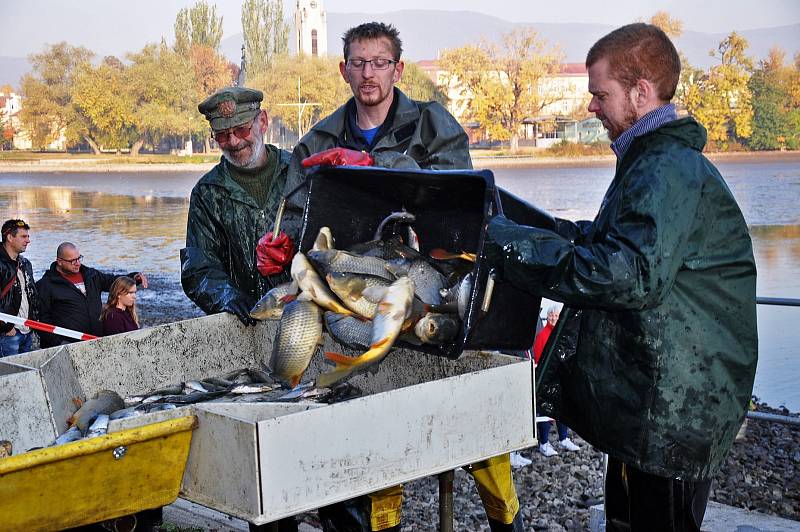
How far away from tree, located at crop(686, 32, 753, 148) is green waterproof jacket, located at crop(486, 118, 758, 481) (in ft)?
218

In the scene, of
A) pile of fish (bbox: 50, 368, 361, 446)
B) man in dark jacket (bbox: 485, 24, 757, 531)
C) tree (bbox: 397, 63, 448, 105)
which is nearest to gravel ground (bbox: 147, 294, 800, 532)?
pile of fish (bbox: 50, 368, 361, 446)

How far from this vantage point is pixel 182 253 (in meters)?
5.13

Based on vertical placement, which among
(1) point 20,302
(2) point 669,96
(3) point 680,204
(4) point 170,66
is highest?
(4) point 170,66

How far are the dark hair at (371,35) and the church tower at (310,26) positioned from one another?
168m

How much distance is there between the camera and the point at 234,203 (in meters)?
5.16

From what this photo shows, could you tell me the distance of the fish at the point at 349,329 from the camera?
3828 millimetres

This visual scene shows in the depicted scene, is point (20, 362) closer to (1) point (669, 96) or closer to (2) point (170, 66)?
(1) point (669, 96)

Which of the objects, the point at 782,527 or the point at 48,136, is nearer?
the point at 782,527

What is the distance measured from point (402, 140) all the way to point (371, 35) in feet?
1.67

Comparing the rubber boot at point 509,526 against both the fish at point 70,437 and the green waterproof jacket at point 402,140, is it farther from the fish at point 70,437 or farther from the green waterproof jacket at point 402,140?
the fish at point 70,437

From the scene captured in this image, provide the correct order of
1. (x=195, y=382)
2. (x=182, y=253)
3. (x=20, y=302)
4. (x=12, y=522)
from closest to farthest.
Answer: (x=12, y=522), (x=195, y=382), (x=182, y=253), (x=20, y=302)

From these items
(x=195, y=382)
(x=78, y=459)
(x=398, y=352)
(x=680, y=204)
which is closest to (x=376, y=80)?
(x=398, y=352)

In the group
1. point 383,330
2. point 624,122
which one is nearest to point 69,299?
point 383,330

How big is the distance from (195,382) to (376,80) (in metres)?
1.57
